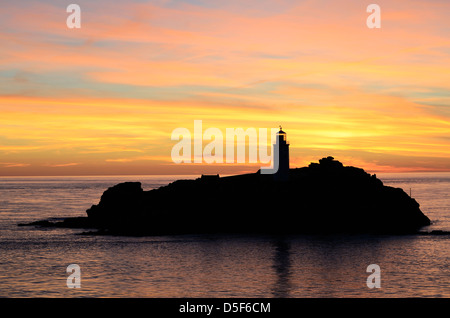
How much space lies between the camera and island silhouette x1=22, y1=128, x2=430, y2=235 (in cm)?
7350

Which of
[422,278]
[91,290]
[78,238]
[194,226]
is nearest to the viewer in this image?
[91,290]

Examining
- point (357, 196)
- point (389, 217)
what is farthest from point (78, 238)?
point (389, 217)

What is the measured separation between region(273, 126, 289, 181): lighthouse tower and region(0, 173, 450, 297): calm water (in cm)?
1286

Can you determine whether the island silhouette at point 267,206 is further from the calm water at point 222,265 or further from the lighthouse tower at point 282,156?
the calm water at point 222,265

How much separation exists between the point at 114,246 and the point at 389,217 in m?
42.9

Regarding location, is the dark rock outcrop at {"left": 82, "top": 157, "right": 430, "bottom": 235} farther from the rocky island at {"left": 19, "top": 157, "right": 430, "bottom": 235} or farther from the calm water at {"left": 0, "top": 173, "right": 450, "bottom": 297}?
the calm water at {"left": 0, "top": 173, "right": 450, "bottom": 297}

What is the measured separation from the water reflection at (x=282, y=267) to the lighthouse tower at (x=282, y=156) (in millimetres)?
14671

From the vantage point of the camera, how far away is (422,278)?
40031 mm

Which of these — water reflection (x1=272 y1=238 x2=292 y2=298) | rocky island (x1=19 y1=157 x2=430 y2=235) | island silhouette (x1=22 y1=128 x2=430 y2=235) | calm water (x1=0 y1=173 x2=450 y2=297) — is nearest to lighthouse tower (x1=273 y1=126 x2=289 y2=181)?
island silhouette (x1=22 y1=128 x2=430 y2=235)

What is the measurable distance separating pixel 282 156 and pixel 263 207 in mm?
8291

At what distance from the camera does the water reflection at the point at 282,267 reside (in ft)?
117
